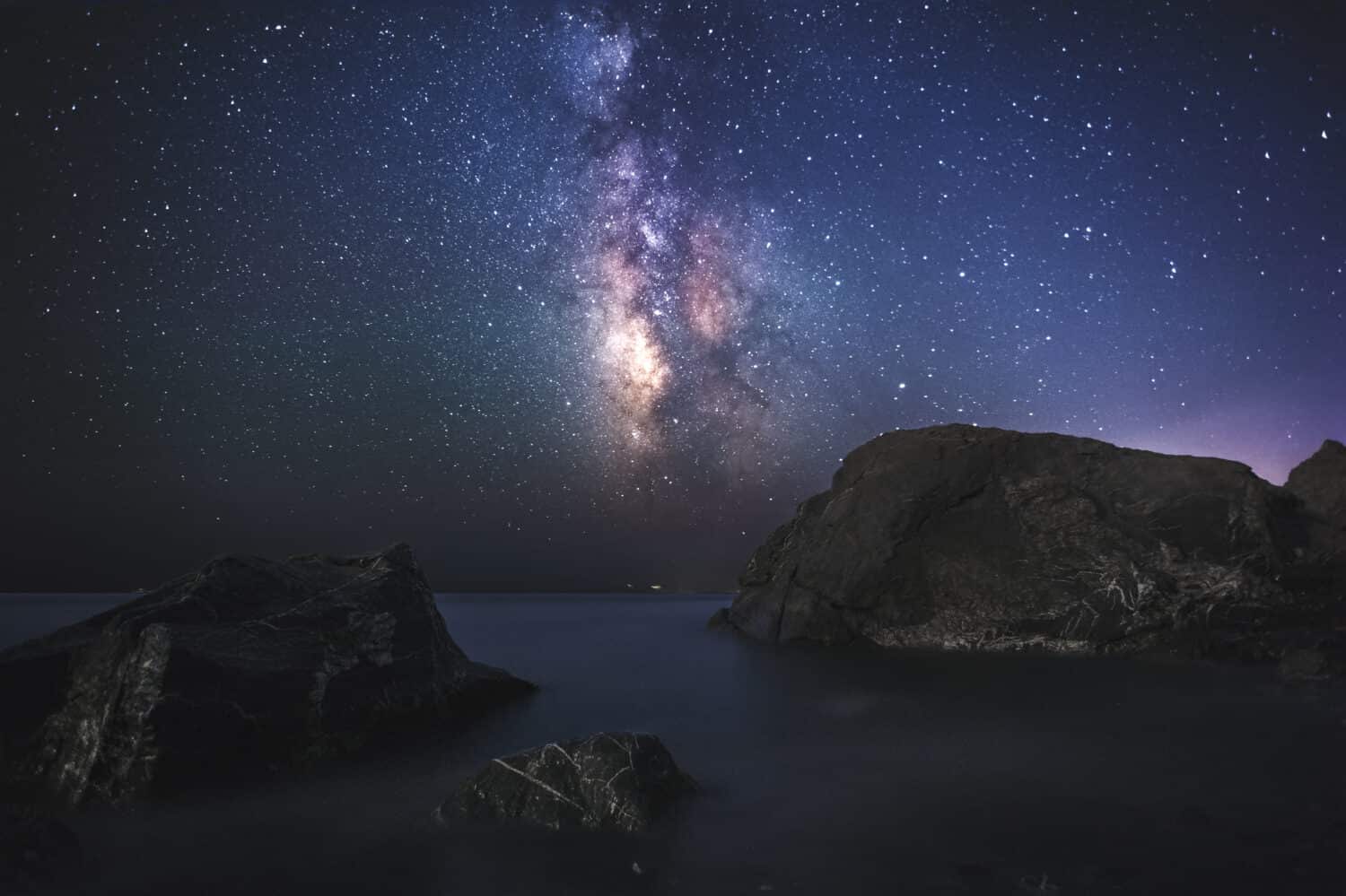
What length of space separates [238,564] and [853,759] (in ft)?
34.5

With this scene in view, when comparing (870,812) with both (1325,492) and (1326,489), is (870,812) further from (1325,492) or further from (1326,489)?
(1326,489)

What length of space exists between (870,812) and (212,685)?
29.2ft

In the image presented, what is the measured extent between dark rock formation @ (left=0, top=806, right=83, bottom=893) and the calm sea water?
30cm

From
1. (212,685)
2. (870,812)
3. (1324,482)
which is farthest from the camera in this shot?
(1324,482)

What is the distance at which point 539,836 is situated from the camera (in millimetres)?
7094

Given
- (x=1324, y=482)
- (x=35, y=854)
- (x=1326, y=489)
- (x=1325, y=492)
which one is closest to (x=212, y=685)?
(x=35, y=854)

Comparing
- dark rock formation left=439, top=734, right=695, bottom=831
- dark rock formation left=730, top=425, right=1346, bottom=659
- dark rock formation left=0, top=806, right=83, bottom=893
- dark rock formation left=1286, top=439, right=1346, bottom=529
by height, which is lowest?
Result: dark rock formation left=0, top=806, right=83, bottom=893

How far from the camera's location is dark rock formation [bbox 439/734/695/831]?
745 cm

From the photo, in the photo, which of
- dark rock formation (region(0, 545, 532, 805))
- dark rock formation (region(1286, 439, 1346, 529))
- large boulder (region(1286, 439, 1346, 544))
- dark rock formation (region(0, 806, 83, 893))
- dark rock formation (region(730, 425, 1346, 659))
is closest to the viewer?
dark rock formation (region(0, 806, 83, 893))

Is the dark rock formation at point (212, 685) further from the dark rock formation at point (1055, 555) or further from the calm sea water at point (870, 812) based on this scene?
the dark rock formation at point (1055, 555)

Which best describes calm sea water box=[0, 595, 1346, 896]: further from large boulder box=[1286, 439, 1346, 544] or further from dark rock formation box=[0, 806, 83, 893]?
large boulder box=[1286, 439, 1346, 544]

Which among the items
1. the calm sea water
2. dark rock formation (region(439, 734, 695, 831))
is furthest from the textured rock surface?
dark rock formation (region(439, 734, 695, 831))

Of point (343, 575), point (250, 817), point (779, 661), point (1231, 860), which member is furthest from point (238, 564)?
point (779, 661)

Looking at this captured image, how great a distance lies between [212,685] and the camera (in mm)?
9539
